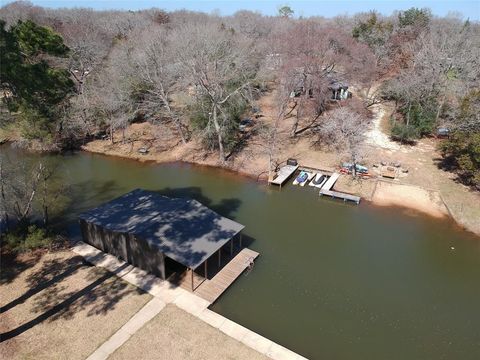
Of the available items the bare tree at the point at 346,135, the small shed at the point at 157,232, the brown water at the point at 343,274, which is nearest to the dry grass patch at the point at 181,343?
the brown water at the point at 343,274

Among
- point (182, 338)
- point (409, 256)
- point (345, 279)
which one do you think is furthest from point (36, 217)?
point (409, 256)

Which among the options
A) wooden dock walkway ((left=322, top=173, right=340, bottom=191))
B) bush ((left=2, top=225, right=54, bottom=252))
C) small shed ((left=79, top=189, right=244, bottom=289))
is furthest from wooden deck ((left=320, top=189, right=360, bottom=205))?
bush ((left=2, top=225, right=54, bottom=252))

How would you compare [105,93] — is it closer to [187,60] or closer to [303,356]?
[187,60]

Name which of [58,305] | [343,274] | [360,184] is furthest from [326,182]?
[58,305]

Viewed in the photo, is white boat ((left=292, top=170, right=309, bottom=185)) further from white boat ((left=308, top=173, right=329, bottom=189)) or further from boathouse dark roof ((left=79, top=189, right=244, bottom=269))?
boathouse dark roof ((left=79, top=189, right=244, bottom=269))

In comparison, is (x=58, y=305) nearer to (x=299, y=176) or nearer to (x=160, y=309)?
(x=160, y=309)
